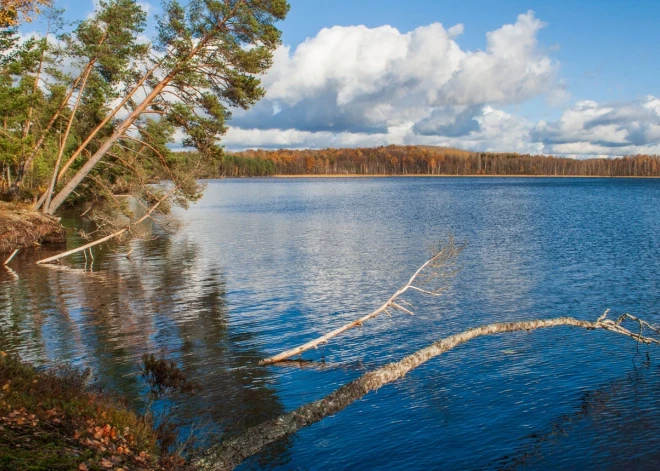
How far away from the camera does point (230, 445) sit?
30.7ft

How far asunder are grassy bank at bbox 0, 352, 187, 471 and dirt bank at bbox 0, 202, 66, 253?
2400 centimetres

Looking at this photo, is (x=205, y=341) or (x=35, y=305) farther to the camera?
(x=35, y=305)

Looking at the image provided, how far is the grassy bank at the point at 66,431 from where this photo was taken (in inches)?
290

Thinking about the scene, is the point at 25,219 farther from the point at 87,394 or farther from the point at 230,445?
the point at 230,445

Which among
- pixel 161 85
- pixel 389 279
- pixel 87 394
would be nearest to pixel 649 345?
pixel 389 279

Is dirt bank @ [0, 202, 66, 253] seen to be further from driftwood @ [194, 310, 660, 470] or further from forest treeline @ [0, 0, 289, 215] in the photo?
driftwood @ [194, 310, 660, 470]

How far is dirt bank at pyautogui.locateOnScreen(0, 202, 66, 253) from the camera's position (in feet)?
104

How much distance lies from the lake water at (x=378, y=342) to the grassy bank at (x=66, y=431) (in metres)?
1.84

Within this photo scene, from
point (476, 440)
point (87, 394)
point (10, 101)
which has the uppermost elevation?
point (10, 101)

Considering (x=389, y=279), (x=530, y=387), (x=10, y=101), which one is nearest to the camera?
(x=530, y=387)

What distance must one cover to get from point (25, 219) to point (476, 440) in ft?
97.2

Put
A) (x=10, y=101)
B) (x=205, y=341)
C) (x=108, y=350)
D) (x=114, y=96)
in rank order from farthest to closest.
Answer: (x=114, y=96) → (x=10, y=101) → (x=205, y=341) → (x=108, y=350)

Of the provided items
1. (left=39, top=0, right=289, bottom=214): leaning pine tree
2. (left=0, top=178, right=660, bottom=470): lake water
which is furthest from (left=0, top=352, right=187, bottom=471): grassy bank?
(left=39, top=0, right=289, bottom=214): leaning pine tree

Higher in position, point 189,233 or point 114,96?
point 114,96
